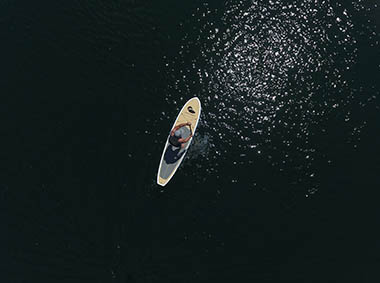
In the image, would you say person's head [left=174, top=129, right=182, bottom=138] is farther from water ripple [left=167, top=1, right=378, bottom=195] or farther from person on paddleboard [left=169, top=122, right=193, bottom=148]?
water ripple [left=167, top=1, right=378, bottom=195]

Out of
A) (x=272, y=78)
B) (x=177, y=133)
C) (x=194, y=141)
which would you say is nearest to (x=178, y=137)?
(x=177, y=133)

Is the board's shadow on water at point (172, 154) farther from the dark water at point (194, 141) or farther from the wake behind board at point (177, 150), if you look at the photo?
the dark water at point (194, 141)

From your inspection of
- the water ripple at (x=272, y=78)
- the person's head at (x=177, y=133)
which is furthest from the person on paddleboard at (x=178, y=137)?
the water ripple at (x=272, y=78)

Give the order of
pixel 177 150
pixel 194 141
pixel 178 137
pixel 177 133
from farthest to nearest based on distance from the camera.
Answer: pixel 194 141
pixel 177 150
pixel 178 137
pixel 177 133

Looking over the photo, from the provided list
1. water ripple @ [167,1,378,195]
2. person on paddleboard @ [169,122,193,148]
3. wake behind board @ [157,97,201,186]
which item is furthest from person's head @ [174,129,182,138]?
water ripple @ [167,1,378,195]

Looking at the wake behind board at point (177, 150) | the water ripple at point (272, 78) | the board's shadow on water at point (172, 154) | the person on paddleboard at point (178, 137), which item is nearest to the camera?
the person on paddleboard at point (178, 137)

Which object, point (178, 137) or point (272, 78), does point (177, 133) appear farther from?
point (272, 78)
